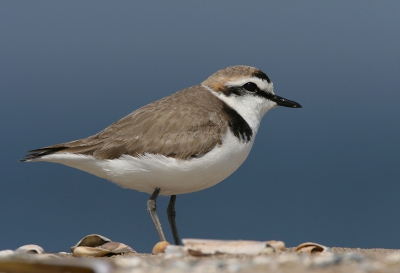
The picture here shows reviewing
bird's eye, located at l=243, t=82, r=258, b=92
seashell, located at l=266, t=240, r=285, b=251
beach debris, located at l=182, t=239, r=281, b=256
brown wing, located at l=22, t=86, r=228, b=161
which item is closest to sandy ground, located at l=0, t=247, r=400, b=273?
beach debris, located at l=182, t=239, r=281, b=256

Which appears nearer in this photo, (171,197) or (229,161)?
(229,161)

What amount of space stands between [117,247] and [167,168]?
0.84 meters

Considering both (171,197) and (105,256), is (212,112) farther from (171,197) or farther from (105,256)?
(105,256)

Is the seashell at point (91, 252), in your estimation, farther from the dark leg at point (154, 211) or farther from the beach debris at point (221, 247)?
the beach debris at point (221, 247)

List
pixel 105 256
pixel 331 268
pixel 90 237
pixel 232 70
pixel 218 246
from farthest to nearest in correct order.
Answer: pixel 232 70 → pixel 90 237 → pixel 105 256 → pixel 218 246 → pixel 331 268

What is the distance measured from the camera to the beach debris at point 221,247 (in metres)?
3.80

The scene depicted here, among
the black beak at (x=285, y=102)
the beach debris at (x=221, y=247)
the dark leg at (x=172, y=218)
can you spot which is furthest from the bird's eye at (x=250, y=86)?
the beach debris at (x=221, y=247)

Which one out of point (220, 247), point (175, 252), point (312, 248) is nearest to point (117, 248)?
point (175, 252)

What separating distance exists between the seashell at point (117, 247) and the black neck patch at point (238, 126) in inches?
57.6

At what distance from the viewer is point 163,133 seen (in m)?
5.47

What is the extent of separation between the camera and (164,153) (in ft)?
17.5

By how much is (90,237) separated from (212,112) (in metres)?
1.66

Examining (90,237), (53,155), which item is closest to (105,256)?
(90,237)

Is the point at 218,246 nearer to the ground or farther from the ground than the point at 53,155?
nearer to the ground
